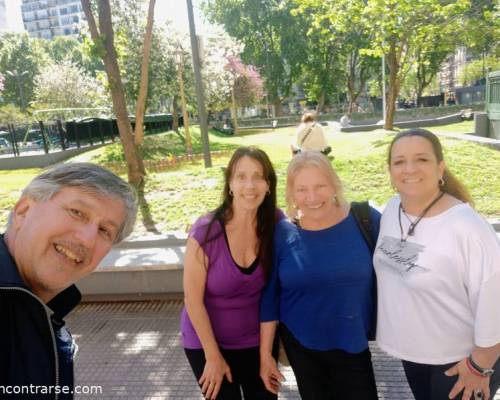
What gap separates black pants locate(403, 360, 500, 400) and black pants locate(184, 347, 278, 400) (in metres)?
0.78

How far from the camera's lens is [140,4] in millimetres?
19875

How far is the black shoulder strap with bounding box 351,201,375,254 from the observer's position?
1993mm

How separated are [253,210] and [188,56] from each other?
2179 centimetres

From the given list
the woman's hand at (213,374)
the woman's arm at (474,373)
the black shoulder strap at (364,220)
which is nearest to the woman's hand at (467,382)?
the woman's arm at (474,373)

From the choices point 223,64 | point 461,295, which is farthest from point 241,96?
point 461,295

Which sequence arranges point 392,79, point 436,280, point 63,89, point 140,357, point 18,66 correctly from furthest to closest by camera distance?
point 18,66
point 63,89
point 392,79
point 140,357
point 436,280

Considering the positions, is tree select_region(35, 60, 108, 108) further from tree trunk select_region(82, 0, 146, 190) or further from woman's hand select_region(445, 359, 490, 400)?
woman's hand select_region(445, 359, 490, 400)

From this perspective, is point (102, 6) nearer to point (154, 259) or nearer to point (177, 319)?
point (154, 259)

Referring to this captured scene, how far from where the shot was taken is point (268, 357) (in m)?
2.13

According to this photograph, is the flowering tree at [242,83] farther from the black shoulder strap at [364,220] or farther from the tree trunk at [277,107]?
the black shoulder strap at [364,220]

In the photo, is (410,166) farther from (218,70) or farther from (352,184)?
(218,70)

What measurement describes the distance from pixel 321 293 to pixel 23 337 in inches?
50.0

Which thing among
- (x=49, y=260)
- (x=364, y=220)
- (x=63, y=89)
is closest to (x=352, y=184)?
(x=364, y=220)

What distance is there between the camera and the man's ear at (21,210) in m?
1.32
